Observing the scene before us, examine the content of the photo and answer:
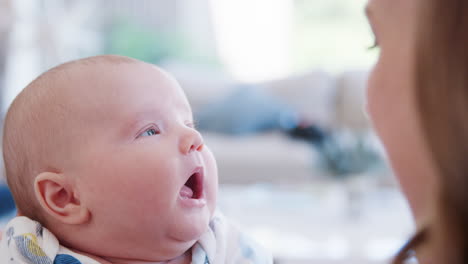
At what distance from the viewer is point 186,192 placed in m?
0.78

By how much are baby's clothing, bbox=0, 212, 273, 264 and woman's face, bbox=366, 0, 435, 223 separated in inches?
10.8

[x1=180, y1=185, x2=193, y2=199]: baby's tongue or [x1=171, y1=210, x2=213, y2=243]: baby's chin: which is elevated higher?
[x1=180, y1=185, x2=193, y2=199]: baby's tongue

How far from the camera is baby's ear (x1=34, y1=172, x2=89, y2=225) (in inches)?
29.9

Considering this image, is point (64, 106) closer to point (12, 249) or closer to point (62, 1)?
point (12, 249)

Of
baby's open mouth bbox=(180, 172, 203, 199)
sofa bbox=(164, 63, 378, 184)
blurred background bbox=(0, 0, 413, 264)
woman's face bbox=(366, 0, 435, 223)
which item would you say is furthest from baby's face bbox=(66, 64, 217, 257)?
sofa bbox=(164, 63, 378, 184)

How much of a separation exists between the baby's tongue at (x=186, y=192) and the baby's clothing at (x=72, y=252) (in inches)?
2.8

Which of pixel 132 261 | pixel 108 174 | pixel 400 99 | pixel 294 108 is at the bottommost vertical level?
pixel 294 108

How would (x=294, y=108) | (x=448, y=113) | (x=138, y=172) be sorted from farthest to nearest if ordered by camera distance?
(x=294, y=108)
(x=138, y=172)
(x=448, y=113)

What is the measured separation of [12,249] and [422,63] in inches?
22.6

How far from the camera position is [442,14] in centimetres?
53

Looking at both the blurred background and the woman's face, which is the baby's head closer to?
the woman's face

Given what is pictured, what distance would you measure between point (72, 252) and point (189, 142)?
0.74 feet

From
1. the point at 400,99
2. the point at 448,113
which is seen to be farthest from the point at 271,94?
the point at 448,113

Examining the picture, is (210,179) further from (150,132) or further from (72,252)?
(72,252)
